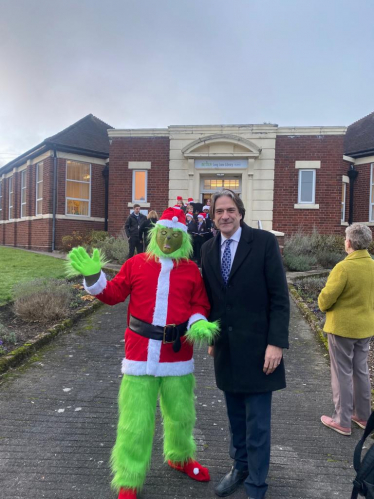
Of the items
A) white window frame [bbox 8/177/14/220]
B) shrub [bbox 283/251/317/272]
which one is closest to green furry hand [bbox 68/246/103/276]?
shrub [bbox 283/251/317/272]

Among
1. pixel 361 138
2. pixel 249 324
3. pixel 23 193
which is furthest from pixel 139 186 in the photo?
pixel 249 324

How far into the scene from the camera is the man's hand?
95.2 inches

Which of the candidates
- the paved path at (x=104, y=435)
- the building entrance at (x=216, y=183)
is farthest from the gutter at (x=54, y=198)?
the paved path at (x=104, y=435)

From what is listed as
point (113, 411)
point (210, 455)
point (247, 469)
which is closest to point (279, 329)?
point (247, 469)

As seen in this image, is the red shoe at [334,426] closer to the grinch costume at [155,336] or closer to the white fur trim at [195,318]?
the grinch costume at [155,336]

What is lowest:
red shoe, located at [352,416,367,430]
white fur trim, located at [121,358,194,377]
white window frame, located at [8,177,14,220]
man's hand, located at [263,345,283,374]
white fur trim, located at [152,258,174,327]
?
red shoe, located at [352,416,367,430]

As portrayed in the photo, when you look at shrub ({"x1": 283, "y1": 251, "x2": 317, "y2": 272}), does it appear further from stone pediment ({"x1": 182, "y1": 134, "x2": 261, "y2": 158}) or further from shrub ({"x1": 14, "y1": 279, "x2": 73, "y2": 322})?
shrub ({"x1": 14, "y1": 279, "x2": 73, "y2": 322})

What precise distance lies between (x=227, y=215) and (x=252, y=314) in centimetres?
67

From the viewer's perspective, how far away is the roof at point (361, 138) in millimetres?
15830

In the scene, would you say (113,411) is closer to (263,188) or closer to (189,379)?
(189,379)

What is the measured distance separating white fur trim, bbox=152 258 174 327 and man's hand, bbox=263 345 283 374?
691 millimetres

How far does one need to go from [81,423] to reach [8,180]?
20895mm

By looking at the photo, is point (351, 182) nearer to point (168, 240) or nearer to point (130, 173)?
point (130, 173)

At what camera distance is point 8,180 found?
70.8 ft
